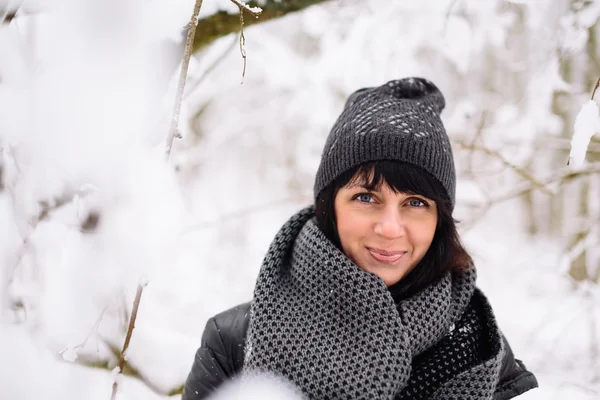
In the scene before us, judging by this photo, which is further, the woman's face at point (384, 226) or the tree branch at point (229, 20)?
the tree branch at point (229, 20)

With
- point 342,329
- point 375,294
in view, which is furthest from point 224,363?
point 375,294

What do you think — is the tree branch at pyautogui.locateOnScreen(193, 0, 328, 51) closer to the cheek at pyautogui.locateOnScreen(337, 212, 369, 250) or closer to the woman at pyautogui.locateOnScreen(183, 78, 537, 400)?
the woman at pyautogui.locateOnScreen(183, 78, 537, 400)

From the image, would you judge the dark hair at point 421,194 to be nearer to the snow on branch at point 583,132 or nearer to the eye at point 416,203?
the eye at point 416,203

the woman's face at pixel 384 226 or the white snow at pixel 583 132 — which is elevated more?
the white snow at pixel 583 132

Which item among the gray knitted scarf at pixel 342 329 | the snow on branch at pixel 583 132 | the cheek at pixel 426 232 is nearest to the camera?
the snow on branch at pixel 583 132

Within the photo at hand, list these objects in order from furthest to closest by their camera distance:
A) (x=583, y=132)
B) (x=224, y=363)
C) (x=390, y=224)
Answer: (x=224, y=363)
(x=390, y=224)
(x=583, y=132)

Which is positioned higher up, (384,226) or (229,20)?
(229,20)

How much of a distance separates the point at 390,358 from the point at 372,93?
0.78m

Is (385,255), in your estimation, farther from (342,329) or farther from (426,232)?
(342,329)

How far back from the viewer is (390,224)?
1.39 m

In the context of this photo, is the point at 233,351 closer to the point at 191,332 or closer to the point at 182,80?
the point at 182,80

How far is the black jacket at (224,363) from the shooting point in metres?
1.53

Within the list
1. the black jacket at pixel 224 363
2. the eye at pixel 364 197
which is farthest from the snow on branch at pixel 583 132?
the black jacket at pixel 224 363

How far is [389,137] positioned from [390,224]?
0.23 m
